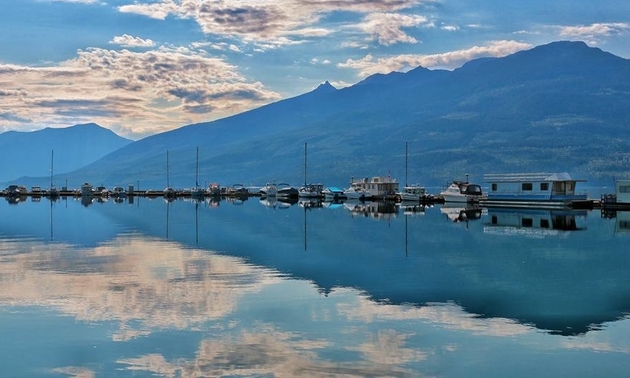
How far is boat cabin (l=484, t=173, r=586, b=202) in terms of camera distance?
3989 inches

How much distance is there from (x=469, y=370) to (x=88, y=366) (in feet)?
31.0

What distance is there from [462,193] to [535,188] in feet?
73.8

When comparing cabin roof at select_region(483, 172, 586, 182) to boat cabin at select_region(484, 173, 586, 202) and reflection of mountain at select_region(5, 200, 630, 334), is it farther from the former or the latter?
reflection of mountain at select_region(5, 200, 630, 334)

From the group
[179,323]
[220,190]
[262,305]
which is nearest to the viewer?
[179,323]

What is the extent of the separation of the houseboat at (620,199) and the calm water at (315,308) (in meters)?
46.4

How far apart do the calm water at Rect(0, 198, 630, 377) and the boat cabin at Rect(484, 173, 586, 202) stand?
164 ft

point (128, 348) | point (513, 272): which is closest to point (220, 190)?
point (513, 272)

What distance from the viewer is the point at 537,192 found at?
10306cm

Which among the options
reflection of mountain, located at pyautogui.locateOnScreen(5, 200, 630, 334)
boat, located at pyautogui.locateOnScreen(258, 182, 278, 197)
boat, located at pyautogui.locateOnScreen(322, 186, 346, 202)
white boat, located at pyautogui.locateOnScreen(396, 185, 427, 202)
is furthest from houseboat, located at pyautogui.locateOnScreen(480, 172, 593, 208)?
boat, located at pyautogui.locateOnScreen(258, 182, 278, 197)

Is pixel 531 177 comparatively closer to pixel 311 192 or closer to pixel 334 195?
pixel 334 195

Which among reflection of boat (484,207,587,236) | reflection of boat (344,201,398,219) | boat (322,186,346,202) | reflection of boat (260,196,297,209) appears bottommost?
reflection of boat (484,207,587,236)

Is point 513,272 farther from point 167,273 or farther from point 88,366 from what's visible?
point 88,366

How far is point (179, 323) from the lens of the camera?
23891 millimetres

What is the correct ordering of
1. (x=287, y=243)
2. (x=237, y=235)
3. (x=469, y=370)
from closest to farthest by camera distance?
(x=469, y=370), (x=287, y=243), (x=237, y=235)
